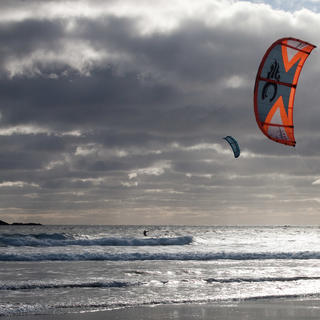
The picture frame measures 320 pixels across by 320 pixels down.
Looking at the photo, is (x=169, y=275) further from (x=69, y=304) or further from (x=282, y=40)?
(x=282, y=40)

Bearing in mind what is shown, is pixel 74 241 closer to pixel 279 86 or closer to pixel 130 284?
pixel 130 284

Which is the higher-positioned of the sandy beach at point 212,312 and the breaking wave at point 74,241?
the breaking wave at point 74,241

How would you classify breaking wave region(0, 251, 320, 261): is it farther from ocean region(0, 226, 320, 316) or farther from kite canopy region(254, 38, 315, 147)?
kite canopy region(254, 38, 315, 147)

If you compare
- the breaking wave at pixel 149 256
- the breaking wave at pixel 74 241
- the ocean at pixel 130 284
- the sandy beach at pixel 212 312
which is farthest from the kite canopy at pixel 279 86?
the breaking wave at pixel 74 241

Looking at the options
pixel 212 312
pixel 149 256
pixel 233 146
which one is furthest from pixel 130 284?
pixel 149 256

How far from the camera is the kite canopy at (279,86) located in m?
11.8

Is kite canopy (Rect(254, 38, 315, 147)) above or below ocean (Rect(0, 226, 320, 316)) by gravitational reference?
above

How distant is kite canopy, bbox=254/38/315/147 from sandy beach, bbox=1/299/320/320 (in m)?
3.79

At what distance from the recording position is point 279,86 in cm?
1210

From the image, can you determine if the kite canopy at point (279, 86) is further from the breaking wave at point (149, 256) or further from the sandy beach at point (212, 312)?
the breaking wave at point (149, 256)

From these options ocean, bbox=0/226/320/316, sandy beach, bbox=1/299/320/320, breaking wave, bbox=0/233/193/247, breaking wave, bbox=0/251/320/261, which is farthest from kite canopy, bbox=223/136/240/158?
breaking wave, bbox=0/233/193/247

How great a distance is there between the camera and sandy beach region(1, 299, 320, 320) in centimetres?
965

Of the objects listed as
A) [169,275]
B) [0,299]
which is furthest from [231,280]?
→ [0,299]

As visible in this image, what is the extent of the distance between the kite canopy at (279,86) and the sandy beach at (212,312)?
3792 millimetres
